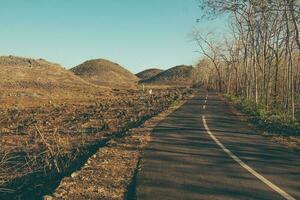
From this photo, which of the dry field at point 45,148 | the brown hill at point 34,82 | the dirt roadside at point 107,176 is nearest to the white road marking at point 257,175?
the dirt roadside at point 107,176

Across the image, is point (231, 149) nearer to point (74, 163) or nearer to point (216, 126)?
point (74, 163)

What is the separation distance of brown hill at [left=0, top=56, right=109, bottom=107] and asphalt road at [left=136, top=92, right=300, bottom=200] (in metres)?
36.8

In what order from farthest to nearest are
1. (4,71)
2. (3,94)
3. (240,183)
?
1. (4,71)
2. (3,94)
3. (240,183)

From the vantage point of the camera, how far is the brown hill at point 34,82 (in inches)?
2275

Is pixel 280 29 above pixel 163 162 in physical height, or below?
above

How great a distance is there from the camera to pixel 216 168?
1062cm

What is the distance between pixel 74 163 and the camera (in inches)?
518

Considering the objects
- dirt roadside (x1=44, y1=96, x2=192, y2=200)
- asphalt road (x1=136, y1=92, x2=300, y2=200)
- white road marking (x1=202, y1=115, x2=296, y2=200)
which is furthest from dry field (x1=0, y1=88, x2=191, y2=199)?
white road marking (x1=202, y1=115, x2=296, y2=200)

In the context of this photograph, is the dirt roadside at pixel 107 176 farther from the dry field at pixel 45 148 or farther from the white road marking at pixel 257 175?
the white road marking at pixel 257 175

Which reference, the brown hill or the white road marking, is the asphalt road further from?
the brown hill

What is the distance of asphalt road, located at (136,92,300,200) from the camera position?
26.9 feet

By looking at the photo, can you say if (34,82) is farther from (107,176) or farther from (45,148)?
(107,176)

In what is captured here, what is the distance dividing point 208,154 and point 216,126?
9061 millimetres

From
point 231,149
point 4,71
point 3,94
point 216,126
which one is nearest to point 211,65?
point 4,71
